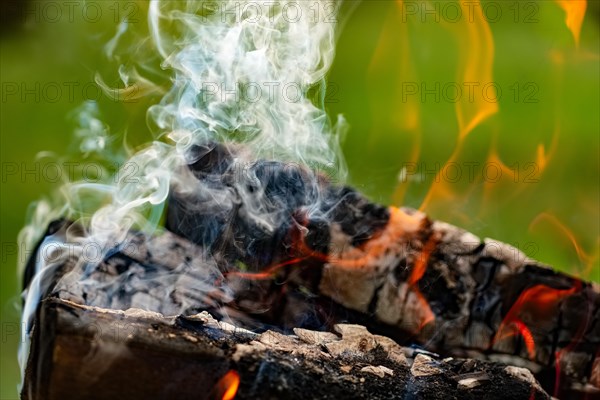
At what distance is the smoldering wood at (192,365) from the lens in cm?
160

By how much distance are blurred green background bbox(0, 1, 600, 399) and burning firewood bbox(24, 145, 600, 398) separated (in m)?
1.12

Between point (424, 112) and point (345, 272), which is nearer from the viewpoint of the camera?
point (345, 272)

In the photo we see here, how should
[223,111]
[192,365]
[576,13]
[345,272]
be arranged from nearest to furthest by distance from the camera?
[192,365]
[345,272]
[223,111]
[576,13]

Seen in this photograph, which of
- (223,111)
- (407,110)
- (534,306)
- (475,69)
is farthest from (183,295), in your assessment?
(475,69)

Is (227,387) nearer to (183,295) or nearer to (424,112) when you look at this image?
(183,295)

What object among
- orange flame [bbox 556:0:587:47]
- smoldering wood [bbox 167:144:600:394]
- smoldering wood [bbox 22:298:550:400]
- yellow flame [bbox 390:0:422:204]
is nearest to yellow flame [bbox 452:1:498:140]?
yellow flame [bbox 390:0:422:204]

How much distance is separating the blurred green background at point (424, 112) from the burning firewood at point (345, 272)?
1.12 m

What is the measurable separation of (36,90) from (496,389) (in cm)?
352

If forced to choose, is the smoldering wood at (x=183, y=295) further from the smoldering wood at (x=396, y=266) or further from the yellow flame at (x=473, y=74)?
the yellow flame at (x=473, y=74)

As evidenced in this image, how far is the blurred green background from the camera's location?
13.0ft

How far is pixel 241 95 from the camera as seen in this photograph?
3115mm

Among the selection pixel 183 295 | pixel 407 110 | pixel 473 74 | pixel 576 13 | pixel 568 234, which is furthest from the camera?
pixel 576 13

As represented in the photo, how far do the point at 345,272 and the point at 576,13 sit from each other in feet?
10.8

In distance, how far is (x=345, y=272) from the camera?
245cm
